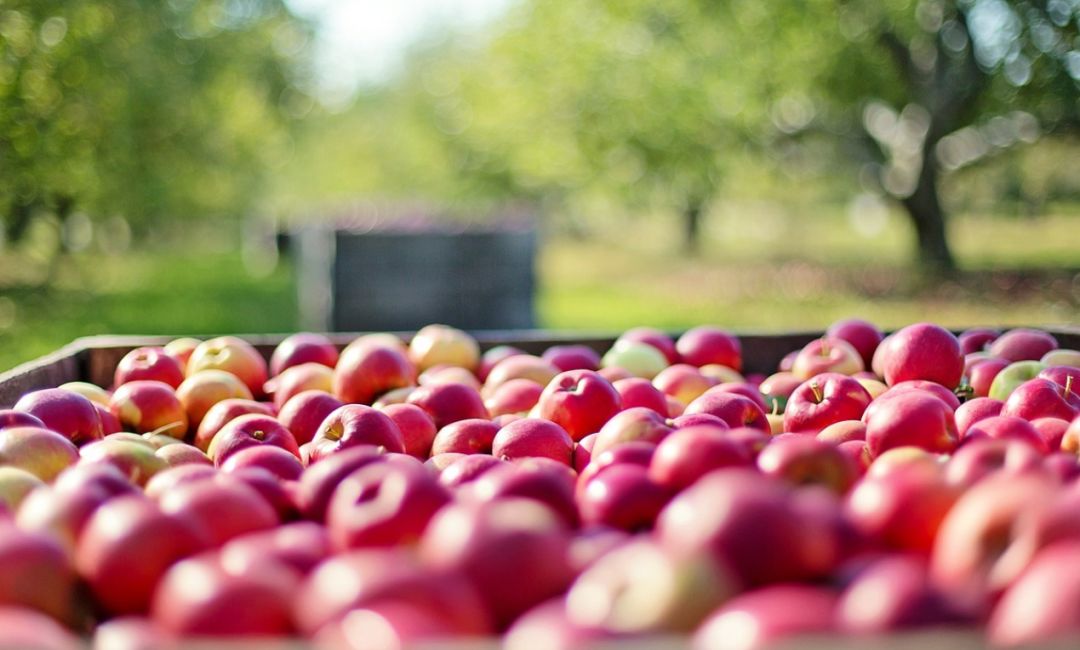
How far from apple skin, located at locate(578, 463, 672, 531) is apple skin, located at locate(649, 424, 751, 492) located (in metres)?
0.02

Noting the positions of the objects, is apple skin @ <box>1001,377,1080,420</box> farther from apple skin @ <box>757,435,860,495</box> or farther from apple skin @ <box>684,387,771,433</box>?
apple skin @ <box>757,435,860,495</box>

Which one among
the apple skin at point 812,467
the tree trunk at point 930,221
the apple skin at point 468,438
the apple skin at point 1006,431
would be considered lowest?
the apple skin at point 468,438

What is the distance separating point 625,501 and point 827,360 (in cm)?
201

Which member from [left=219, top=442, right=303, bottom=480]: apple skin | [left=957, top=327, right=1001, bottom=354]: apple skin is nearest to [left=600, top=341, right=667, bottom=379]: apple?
[left=957, top=327, right=1001, bottom=354]: apple skin

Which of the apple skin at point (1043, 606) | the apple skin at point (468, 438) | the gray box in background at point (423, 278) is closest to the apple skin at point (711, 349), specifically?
the apple skin at point (468, 438)

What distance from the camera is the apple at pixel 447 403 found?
3055mm

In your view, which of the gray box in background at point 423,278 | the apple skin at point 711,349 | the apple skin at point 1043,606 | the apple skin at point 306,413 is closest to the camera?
the apple skin at point 1043,606

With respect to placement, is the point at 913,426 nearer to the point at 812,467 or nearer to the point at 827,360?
the point at 812,467

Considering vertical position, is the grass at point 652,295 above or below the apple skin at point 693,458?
below

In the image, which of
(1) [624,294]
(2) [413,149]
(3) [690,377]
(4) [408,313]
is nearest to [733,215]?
(2) [413,149]

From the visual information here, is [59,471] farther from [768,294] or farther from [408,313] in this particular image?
[768,294]

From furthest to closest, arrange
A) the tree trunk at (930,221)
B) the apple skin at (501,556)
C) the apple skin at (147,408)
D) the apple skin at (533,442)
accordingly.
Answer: the tree trunk at (930,221), the apple skin at (147,408), the apple skin at (533,442), the apple skin at (501,556)

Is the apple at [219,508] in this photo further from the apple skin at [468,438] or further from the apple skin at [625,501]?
the apple skin at [468,438]

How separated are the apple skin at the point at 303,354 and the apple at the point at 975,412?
7.04ft
